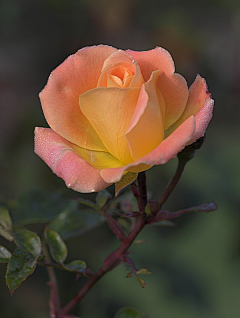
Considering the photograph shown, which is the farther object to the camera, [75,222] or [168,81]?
[75,222]

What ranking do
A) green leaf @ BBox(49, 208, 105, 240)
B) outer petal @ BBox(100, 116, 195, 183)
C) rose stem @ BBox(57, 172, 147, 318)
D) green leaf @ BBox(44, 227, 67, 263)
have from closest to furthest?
outer petal @ BBox(100, 116, 195, 183) → rose stem @ BBox(57, 172, 147, 318) → green leaf @ BBox(44, 227, 67, 263) → green leaf @ BBox(49, 208, 105, 240)

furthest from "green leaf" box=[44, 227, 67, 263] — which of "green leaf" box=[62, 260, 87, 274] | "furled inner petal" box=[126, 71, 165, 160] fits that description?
"furled inner petal" box=[126, 71, 165, 160]

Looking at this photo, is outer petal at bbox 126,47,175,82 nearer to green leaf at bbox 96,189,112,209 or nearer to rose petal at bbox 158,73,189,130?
rose petal at bbox 158,73,189,130

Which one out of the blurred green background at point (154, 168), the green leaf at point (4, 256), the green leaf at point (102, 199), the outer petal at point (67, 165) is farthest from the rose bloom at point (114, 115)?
the blurred green background at point (154, 168)

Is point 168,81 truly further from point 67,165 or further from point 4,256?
point 4,256

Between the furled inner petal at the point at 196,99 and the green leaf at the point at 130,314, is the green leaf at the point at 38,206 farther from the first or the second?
the furled inner petal at the point at 196,99

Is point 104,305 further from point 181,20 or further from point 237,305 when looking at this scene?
point 181,20

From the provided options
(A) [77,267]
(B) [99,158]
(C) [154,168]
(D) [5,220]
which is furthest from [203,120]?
(C) [154,168]
